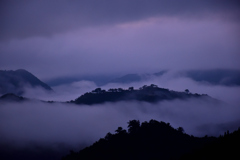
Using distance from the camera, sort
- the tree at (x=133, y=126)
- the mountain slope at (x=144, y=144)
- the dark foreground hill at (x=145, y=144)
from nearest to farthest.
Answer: the dark foreground hill at (x=145, y=144), the mountain slope at (x=144, y=144), the tree at (x=133, y=126)

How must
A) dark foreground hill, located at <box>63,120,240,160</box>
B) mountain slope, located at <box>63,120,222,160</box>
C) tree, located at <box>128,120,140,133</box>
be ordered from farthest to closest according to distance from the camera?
1. tree, located at <box>128,120,140,133</box>
2. mountain slope, located at <box>63,120,222,160</box>
3. dark foreground hill, located at <box>63,120,240,160</box>

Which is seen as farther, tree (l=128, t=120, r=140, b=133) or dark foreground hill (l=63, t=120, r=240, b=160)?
tree (l=128, t=120, r=140, b=133)

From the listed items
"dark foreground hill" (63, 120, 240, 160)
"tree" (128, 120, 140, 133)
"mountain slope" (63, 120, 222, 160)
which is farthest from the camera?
"tree" (128, 120, 140, 133)

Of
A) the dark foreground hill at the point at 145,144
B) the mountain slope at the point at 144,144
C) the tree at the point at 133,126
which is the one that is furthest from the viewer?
the tree at the point at 133,126

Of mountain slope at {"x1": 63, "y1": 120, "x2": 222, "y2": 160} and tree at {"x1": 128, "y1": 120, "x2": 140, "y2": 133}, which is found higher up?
tree at {"x1": 128, "y1": 120, "x2": 140, "y2": 133}

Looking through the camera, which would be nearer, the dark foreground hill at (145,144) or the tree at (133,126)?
the dark foreground hill at (145,144)

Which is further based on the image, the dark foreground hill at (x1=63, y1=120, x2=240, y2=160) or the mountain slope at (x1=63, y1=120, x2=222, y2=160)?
the mountain slope at (x1=63, y1=120, x2=222, y2=160)

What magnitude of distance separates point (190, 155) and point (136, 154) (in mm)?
31757

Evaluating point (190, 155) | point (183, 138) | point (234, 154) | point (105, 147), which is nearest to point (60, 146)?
point (105, 147)

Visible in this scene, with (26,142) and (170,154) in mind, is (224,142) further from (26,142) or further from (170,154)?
(26,142)

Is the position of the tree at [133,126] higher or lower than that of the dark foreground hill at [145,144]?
higher

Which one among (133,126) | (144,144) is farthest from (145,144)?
(133,126)

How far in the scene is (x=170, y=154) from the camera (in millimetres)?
95750

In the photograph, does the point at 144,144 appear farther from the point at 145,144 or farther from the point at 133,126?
the point at 133,126
